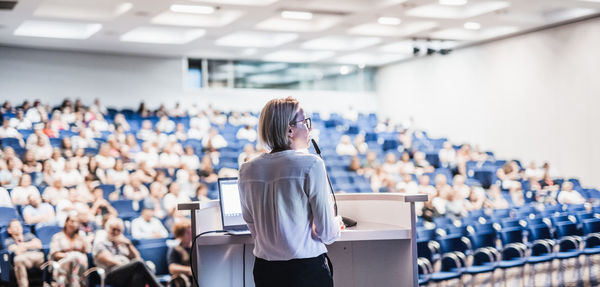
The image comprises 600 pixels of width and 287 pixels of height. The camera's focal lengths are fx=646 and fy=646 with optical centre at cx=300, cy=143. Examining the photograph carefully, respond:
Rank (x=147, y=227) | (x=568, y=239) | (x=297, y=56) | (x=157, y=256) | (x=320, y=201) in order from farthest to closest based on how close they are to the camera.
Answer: (x=297, y=56), (x=147, y=227), (x=568, y=239), (x=157, y=256), (x=320, y=201)

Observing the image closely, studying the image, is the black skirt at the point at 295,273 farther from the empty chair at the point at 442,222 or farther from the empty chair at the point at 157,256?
the empty chair at the point at 442,222

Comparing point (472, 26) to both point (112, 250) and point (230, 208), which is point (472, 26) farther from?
point (230, 208)

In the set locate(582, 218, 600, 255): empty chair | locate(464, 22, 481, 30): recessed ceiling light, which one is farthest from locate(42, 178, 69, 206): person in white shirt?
locate(464, 22, 481, 30): recessed ceiling light

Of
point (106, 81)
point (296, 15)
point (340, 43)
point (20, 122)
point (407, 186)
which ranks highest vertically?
point (296, 15)

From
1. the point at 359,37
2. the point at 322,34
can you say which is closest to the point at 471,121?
the point at 359,37

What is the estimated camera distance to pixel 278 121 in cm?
217

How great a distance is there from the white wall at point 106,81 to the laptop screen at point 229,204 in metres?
11.0

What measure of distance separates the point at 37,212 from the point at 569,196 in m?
7.00

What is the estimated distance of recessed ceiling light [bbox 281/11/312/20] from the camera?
33.1 ft

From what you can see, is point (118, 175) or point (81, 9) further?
point (81, 9)

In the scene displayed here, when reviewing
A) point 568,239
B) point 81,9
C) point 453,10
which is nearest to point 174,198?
point 81,9

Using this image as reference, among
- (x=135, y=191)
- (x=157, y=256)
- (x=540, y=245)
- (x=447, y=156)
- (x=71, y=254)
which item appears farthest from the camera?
(x=447, y=156)

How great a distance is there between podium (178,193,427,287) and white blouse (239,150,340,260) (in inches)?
16.0

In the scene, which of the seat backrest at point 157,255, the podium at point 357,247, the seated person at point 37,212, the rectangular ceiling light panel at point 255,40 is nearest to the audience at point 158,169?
the seated person at point 37,212
